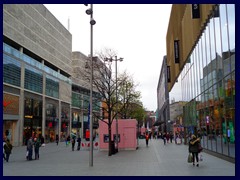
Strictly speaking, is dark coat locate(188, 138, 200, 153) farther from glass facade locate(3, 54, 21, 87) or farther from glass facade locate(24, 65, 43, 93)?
glass facade locate(24, 65, 43, 93)

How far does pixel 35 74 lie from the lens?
5306 centimetres

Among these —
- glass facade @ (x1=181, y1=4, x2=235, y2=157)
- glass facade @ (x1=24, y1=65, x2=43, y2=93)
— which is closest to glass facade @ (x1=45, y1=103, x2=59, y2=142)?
glass facade @ (x1=24, y1=65, x2=43, y2=93)

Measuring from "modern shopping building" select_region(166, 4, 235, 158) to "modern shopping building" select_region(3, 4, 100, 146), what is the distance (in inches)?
527

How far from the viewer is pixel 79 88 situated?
88.8 m

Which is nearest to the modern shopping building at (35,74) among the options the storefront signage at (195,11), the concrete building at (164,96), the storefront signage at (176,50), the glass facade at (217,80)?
the storefront signage at (176,50)

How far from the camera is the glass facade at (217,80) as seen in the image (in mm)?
17094

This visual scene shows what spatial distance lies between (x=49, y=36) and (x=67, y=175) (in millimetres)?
49581

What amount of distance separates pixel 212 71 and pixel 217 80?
1.59m

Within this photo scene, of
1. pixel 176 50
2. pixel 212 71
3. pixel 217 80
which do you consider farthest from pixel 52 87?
pixel 217 80

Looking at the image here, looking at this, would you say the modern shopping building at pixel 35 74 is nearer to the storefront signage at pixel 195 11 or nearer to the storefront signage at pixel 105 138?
the storefront signage at pixel 105 138

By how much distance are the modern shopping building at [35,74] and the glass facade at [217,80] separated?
14.4 m

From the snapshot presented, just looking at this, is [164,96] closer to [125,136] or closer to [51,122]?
[51,122]

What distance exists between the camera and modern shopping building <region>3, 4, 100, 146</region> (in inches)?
1756
